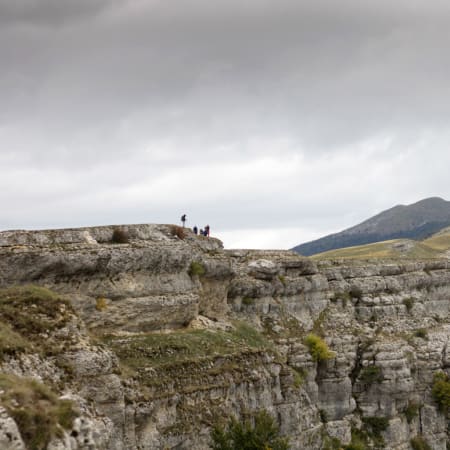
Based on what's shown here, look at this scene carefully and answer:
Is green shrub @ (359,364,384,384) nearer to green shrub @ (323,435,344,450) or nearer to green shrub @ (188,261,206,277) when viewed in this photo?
green shrub @ (323,435,344,450)

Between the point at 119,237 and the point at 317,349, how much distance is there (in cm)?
1728

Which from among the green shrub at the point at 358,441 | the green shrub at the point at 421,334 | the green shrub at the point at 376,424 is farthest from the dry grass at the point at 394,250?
the green shrub at the point at 358,441

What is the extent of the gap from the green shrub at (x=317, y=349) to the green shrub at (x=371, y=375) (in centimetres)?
325

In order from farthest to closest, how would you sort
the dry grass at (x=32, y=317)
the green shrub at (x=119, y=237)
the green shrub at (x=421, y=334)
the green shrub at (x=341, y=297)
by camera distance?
the green shrub at (x=421, y=334) < the green shrub at (x=341, y=297) < the green shrub at (x=119, y=237) < the dry grass at (x=32, y=317)

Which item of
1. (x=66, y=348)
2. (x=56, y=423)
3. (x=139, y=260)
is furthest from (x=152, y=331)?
(x=56, y=423)

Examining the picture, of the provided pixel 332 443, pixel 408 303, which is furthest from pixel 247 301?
pixel 408 303

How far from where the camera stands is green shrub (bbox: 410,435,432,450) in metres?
45.5

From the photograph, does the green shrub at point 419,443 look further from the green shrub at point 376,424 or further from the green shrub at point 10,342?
the green shrub at point 10,342

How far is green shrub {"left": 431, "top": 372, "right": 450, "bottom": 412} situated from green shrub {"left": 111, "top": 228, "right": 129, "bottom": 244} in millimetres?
27307

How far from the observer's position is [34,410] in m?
15.2

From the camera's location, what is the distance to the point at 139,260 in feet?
98.8

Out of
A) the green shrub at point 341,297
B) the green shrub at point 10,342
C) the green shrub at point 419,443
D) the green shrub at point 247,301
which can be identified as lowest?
the green shrub at point 419,443

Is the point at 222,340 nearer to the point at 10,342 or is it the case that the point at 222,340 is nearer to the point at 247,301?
the point at 247,301

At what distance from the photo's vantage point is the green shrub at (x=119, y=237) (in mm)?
31414
